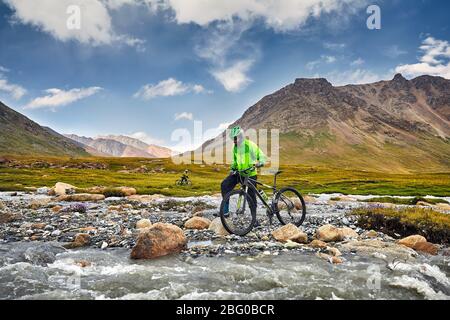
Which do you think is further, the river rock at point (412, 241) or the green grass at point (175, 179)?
the green grass at point (175, 179)

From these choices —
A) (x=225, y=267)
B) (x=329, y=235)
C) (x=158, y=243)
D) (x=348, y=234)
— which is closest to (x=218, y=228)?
(x=158, y=243)

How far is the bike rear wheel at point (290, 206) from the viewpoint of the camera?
1529cm

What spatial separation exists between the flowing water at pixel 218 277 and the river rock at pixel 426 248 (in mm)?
863

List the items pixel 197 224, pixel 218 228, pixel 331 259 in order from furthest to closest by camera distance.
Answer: pixel 197 224 < pixel 218 228 < pixel 331 259

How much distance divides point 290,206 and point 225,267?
6.22m

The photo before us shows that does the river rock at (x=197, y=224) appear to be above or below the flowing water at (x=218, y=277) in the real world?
above

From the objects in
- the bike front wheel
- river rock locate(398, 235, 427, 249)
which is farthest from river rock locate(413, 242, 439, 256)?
the bike front wheel

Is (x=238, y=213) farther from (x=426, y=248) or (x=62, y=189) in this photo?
(x=62, y=189)

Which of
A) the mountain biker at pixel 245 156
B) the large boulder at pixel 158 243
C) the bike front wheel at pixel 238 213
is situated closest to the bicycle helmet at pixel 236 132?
the mountain biker at pixel 245 156

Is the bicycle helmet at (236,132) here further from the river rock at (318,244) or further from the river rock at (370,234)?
the river rock at (370,234)

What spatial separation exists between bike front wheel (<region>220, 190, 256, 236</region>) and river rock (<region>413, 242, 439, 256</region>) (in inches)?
225

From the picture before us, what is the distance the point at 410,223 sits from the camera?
51.8 ft
